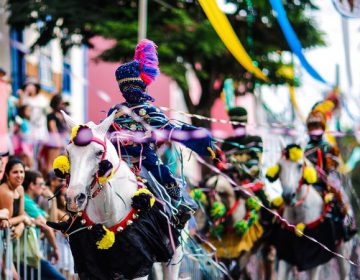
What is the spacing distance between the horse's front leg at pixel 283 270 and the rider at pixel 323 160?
0.87 meters

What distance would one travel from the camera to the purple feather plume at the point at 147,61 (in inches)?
368

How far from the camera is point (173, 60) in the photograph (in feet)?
66.9

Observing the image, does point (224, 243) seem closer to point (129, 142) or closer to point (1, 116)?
point (1, 116)

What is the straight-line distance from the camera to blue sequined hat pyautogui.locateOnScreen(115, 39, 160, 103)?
9.24m

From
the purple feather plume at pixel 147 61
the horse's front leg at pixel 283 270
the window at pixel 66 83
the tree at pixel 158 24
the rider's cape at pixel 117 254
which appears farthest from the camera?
the window at pixel 66 83

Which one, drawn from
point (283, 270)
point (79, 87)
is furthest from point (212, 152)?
point (79, 87)

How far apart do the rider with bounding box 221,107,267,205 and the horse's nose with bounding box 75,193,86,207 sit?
16.1 feet

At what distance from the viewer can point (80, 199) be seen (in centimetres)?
790

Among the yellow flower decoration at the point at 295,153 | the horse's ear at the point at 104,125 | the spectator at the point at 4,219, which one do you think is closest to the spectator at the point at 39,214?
the spectator at the point at 4,219

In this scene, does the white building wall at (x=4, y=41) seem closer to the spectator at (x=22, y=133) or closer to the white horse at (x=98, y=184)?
the spectator at (x=22, y=133)

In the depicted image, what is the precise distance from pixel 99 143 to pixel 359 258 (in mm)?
5736

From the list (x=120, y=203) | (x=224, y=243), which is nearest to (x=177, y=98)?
(x=224, y=243)

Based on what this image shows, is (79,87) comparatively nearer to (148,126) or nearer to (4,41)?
(4,41)

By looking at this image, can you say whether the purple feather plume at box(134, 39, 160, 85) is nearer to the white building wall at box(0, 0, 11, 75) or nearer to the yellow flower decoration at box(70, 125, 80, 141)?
the yellow flower decoration at box(70, 125, 80, 141)
